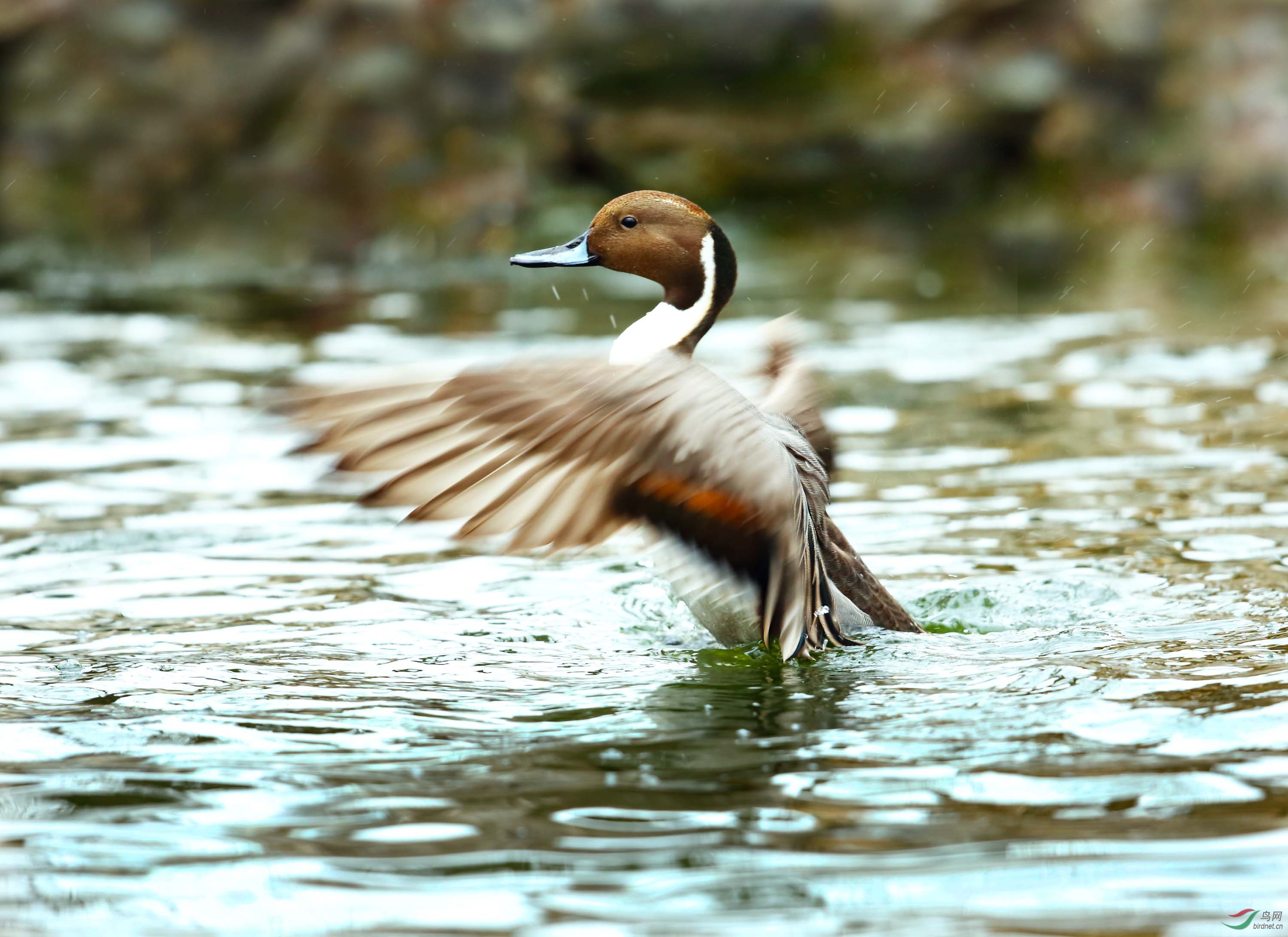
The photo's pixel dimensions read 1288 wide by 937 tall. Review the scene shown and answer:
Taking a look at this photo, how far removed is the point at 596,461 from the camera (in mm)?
3590

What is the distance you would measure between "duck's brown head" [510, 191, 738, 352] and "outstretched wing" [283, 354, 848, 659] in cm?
121

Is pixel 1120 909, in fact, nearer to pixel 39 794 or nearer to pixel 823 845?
pixel 823 845

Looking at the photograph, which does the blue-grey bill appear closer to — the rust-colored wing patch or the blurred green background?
the rust-colored wing patch

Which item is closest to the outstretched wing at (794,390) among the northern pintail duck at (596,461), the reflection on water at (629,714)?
the reflection on water at (629,714)

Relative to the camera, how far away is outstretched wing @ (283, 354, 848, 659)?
3477 millimetres

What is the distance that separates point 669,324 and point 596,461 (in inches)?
57.1

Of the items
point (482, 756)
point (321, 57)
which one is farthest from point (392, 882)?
point (321, 57)

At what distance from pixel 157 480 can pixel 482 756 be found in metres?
3.80

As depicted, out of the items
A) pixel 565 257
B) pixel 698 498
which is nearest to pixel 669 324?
pixel 565 257

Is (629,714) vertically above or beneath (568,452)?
beneath

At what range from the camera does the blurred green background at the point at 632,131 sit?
14148 millimetres

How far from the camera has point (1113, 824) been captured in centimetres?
292

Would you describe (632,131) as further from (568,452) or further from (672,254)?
(568,452)

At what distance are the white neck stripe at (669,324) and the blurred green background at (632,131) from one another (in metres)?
8.67
